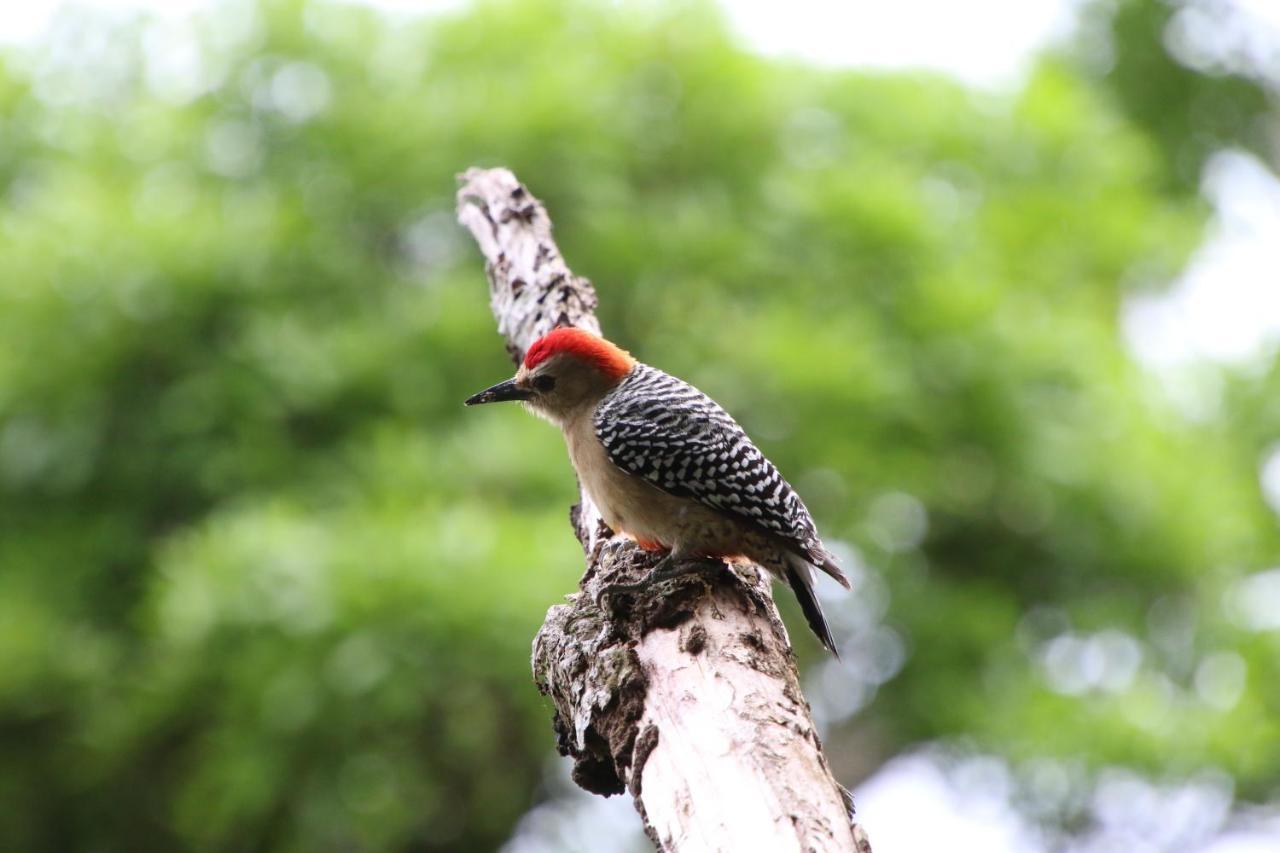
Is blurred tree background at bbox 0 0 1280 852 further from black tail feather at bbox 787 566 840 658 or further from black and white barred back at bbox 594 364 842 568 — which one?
black tail feather at bbox 787 566 840 658

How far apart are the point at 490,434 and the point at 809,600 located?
362 cm

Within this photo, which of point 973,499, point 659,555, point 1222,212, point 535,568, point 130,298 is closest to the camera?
point 659,555

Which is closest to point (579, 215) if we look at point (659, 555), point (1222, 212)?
point (659, 555)

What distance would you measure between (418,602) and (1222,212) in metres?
8.99

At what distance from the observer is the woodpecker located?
12.3 ft

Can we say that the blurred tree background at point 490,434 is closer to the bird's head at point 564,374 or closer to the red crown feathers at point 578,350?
the bird's head at point 564,374

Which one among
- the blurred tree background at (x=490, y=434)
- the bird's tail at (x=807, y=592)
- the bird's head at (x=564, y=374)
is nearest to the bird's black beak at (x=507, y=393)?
the bird's head at (x=564, y=374)

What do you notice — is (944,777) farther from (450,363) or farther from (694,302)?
(450,363)

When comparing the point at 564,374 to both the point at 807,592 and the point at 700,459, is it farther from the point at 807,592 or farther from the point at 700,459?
the point at 807,592

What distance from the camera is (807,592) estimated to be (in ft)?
12.7

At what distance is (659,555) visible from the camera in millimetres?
3891

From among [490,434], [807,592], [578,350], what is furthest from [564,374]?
[490,434]

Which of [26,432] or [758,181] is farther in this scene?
[758,181]

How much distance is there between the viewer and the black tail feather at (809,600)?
387 cm
